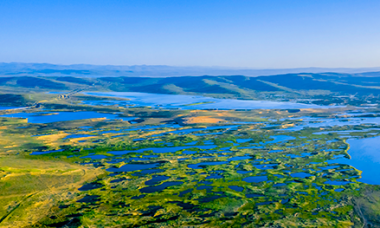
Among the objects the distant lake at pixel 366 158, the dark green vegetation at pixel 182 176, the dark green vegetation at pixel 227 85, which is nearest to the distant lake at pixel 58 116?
the dark green vegetation at pixel 182 176

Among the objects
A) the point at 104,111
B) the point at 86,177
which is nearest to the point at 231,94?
the point at 104,111

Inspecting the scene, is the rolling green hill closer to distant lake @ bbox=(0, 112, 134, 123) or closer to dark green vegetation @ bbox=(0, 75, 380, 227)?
distant lake @ bbox=(0, 112, 134, 123)

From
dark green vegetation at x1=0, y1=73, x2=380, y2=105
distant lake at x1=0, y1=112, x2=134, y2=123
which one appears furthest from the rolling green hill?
distant lake at x1=0, y1=112, x2=134, y2=123

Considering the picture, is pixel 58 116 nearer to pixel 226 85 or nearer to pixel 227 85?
pixel 226 85

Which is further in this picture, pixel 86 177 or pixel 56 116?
pixel 56 116

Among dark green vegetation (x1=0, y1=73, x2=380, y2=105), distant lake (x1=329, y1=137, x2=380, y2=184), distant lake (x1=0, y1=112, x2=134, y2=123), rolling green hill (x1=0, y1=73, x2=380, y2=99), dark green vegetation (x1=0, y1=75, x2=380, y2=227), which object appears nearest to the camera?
dark green vegetation (x1=0, y1=75, x2=380, y2=227)

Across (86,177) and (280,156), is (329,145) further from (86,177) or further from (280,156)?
(86,177)

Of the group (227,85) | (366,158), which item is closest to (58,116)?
(366,158)
